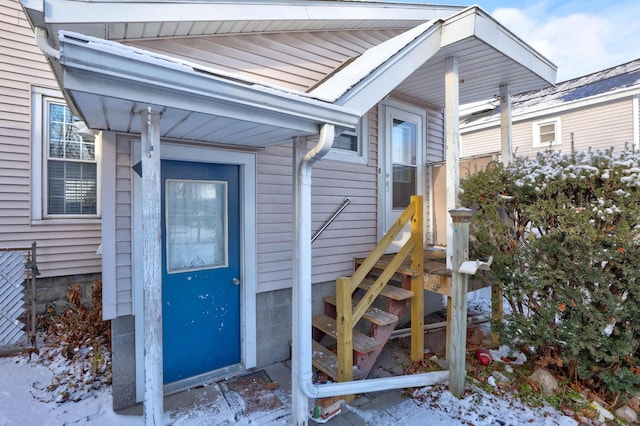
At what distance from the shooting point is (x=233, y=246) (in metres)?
3.42

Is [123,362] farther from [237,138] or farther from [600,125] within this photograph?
[600,125]

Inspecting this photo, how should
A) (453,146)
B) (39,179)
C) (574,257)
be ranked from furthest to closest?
(39,179) → (453,146) → (574,257)

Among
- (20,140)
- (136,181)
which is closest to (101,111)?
(136,181)

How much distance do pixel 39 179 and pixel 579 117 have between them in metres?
13.5

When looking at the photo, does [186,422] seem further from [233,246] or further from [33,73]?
[33,73]

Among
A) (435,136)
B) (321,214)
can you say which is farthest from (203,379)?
(435,136)

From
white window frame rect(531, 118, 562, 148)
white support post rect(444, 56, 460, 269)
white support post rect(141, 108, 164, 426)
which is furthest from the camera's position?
white window frame rect(531, 118, 562, 148)

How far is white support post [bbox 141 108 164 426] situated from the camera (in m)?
1.91

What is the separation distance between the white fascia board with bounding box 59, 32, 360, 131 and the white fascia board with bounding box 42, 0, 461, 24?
1.08 metres

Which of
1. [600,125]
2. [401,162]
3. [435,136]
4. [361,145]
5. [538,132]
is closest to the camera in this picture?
[361,145]

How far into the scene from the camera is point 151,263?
194 centimetres

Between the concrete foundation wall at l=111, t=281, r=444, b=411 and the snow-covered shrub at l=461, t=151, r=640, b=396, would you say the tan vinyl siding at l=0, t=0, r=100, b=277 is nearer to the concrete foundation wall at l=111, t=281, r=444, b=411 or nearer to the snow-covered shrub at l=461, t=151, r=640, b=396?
the concrete foundation wall at l=111, t=281, r=444, b=411

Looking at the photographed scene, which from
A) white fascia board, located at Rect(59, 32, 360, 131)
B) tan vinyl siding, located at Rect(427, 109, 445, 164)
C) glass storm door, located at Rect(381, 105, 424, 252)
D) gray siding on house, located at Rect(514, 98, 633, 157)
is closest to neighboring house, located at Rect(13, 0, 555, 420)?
white fascia board, located at Rect(59, 32, 360, 131)

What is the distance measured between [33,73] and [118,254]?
3.39m
